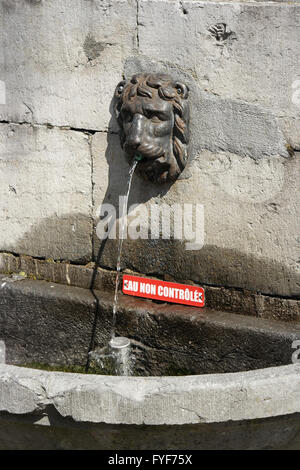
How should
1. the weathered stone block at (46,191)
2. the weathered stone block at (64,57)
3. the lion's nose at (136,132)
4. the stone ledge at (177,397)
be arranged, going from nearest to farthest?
the stone ledge at (177,397) → the lion's nose at (136,132) → the weathered stone block at (64,57) → the weathered stone block at (46,191)

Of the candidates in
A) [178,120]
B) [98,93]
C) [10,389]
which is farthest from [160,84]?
[10,389]

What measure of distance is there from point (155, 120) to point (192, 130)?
198 mm


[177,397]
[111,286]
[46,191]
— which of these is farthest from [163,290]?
[177,397]

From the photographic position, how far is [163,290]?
3.32 meters

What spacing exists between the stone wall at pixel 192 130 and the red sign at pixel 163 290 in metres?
0.06

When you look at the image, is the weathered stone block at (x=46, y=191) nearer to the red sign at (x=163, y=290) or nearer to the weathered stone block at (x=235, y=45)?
the red sign at (x=163, y=290)

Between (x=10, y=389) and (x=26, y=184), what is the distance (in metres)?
1.51

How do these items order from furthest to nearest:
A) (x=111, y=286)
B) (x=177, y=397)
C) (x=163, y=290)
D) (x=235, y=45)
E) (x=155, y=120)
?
(x=111, y=286) < (x=163, y=290) < (x=155, y=120) < (x=235, y=45) < (x=177, y=397)

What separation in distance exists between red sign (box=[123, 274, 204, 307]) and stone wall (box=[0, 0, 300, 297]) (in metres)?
0.06

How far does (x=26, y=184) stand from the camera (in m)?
3.61

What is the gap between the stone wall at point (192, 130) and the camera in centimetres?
289

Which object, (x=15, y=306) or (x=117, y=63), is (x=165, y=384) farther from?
(x=117, y=63)

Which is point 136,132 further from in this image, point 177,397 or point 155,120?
point 177,397

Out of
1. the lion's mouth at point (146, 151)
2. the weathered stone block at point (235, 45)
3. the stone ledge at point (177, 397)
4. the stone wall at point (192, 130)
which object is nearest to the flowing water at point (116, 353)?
the lion's mouth at point (146, 151)
